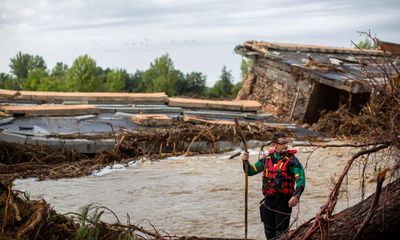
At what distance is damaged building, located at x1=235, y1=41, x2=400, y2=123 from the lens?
17.8m

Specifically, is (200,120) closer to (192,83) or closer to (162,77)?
(162,77)

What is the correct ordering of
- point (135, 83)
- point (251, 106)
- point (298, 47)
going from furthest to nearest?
point (135, 83)
point (298, 47)
point (251, 106)

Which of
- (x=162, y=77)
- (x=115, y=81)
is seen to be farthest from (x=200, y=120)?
(x=115, y=81)

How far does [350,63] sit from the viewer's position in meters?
20.5

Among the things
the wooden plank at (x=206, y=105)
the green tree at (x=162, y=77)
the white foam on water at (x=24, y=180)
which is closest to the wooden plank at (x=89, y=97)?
the wooden plank at (x=206, y=105)

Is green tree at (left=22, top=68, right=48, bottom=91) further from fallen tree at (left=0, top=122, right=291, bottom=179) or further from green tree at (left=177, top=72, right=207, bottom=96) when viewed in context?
fallen tree at (left=0, top=122, right=291, bottom=179)

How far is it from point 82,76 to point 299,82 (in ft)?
53.2

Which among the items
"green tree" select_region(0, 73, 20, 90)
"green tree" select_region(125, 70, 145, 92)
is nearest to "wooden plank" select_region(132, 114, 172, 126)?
"green tree" select_region(125, 70, 145, 92)

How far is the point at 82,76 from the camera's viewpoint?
32.3 metres

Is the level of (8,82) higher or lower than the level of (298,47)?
lower

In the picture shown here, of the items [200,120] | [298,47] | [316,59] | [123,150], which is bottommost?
[123,150]

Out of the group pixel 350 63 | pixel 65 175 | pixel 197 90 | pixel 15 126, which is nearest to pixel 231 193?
pixel 65 175

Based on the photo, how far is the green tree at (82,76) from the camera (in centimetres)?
3212

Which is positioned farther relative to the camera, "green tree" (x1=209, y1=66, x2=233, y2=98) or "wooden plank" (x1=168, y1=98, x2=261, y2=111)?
"green tree" (x1=209, y1=66, x2=233, y2=98)
